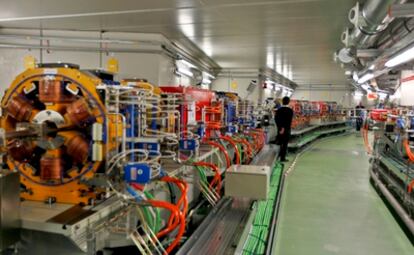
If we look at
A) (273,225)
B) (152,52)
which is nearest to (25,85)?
(273,225)

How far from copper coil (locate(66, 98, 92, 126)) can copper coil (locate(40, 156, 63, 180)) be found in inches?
10.9

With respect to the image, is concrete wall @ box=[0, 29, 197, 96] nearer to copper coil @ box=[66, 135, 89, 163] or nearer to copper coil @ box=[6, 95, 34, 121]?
copper coil @ box=[6, 95, 34, 121]

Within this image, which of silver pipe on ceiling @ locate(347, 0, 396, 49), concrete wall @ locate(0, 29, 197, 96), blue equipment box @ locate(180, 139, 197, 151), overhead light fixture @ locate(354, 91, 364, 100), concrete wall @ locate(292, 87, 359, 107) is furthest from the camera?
overhead light fixture @ locate(354, 91, 364, 100)

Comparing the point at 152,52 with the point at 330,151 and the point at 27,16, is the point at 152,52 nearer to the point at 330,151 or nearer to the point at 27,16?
the point at 27,16

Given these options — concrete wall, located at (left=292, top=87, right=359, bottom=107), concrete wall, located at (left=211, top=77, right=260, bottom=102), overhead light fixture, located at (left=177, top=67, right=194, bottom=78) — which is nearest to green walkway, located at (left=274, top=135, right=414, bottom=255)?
overhead light fixture, located at (left=177, top=67, right=194, bottom=78)

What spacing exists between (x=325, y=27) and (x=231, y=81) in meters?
6.41

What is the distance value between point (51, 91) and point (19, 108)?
26 cm

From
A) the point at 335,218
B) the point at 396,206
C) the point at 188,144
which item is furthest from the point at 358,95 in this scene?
the point at 188,144

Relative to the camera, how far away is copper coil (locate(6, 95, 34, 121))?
2.11 m

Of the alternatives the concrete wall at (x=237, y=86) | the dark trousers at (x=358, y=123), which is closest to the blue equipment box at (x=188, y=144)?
the concrete wall at (x=237, y=86)

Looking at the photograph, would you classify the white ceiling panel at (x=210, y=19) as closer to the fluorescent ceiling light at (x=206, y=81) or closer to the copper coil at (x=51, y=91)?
the copper coil at (x=51, y=91)

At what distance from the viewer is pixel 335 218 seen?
4.39 m

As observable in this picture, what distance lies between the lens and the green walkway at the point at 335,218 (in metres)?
3.52

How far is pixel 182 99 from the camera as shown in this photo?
369cm
